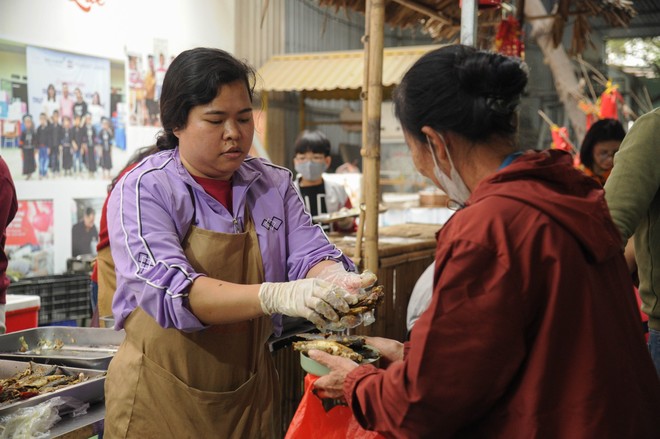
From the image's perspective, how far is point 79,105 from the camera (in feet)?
18.8

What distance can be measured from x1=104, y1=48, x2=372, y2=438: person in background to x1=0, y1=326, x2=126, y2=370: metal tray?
49 centimetres

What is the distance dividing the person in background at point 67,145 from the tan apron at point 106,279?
102 inches

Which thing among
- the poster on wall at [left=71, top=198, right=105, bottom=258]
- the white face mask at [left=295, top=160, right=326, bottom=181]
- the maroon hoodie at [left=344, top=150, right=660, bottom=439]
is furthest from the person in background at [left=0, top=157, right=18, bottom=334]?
the white face mask at [left=295, top=160, right=326, bottom=181]

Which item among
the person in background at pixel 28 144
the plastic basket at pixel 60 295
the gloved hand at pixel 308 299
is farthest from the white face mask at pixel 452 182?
the person in background at pixel 28 144

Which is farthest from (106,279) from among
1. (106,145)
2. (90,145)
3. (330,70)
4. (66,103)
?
(330,70)

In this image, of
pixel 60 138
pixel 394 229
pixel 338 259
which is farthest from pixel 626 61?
pixel 338 259

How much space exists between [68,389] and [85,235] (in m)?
3.90

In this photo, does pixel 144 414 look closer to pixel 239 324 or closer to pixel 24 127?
pixel 239 324

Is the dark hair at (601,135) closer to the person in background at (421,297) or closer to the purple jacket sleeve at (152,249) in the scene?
the person in background at (421,297)

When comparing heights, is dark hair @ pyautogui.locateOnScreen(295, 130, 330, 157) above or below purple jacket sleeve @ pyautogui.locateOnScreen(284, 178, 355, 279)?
above

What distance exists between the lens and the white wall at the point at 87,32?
17.4 feet

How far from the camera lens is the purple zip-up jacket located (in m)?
1.82

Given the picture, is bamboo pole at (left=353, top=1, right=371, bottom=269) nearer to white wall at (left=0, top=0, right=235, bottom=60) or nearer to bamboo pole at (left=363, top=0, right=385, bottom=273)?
bamboo pole at (left=363, top=0, right=385, bottom=273)

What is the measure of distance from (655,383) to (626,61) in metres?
14.4
